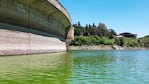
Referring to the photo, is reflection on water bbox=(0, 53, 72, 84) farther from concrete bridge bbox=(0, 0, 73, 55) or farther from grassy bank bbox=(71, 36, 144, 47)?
grassy bank bbox=(71, 36, 144, 47)

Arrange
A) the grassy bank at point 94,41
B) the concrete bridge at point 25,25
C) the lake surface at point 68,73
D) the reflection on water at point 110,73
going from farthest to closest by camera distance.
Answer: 1. the grassy bank at point 94,41
2. the concrete bridge at point 25,25
3. the reflection on water at point 110,73
4. the lake surface at point 68,73

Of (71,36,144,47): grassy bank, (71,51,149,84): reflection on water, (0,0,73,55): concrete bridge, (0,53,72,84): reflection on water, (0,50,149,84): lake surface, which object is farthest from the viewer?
(71,36,144,47): grassy bank

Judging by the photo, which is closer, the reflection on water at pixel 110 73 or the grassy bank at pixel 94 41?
the reflection on water at pixel 110 73

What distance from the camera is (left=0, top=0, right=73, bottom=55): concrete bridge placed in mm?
34781

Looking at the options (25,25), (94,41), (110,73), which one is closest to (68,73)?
(110,73)

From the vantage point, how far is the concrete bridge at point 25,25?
34.8m

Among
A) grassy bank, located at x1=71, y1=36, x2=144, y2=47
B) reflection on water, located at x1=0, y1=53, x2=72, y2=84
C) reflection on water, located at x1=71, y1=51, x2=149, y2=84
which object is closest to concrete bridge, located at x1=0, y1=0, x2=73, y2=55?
reflection on water, located at x1=71, y1=51, x2=149, y2=84

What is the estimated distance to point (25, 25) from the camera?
4306 cm

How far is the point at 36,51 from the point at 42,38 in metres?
7.39

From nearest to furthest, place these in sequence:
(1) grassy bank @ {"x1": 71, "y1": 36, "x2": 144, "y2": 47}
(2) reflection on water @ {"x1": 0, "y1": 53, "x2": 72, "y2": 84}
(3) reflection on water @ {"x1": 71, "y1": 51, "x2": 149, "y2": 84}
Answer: (2) reflection on water @ {"x1": 0, "y1": 53, "x2": 72, "y2": 84}
(3) reflection on water @ {"x1": 71, "y1": 51, "x2": 149, "y2": 84}
(1) grassy bank @ {"x1": 71, "y1": 36, "x2": 144, "y2": 47}

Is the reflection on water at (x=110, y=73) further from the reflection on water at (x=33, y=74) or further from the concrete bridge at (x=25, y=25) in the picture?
the concrete bridge at (x=25, y=25)

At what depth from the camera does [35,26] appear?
1924 inches

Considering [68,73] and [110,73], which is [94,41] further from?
[68,73]

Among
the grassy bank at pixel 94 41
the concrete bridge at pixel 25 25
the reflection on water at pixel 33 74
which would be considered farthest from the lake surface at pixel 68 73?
the grassy bank at pixel 94 41
